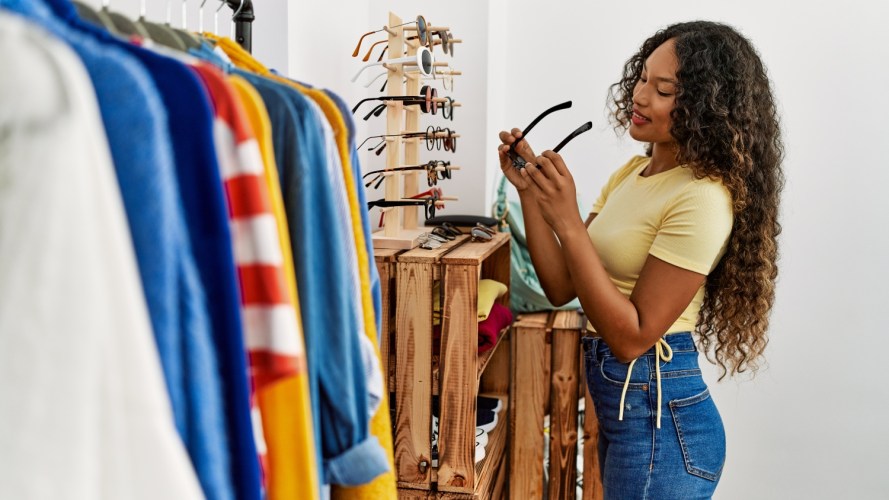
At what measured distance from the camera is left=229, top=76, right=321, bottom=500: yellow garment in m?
0.56

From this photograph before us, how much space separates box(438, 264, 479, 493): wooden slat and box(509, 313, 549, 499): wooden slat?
23.0 inches

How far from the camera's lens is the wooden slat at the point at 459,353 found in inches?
55.7

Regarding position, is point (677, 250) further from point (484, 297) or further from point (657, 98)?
point (484, 297)

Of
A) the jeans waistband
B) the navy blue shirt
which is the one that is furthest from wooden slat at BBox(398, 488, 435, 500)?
the navy blue shirt

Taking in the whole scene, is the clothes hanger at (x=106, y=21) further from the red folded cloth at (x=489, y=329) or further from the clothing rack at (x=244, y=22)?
the red folded cloth at (x=489, y=329)

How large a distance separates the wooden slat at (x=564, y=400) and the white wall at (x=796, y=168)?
0.53 metres

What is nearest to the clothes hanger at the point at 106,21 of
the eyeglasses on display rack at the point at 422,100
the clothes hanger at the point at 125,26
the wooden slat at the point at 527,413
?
the clothes hanger at the point at 125,26

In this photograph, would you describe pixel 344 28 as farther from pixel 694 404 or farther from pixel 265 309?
pixel 265 309

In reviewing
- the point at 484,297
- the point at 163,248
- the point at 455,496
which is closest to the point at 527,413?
the point at 484,297

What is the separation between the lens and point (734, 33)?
1376 mm

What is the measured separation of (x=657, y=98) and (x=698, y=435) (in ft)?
2.11

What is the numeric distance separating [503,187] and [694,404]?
3.42 ft

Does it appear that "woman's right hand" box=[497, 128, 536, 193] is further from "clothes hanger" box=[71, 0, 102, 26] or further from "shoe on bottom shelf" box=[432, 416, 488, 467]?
"clothes hanger" box=[71, 0, 102, 26]

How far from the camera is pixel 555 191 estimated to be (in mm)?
1366
